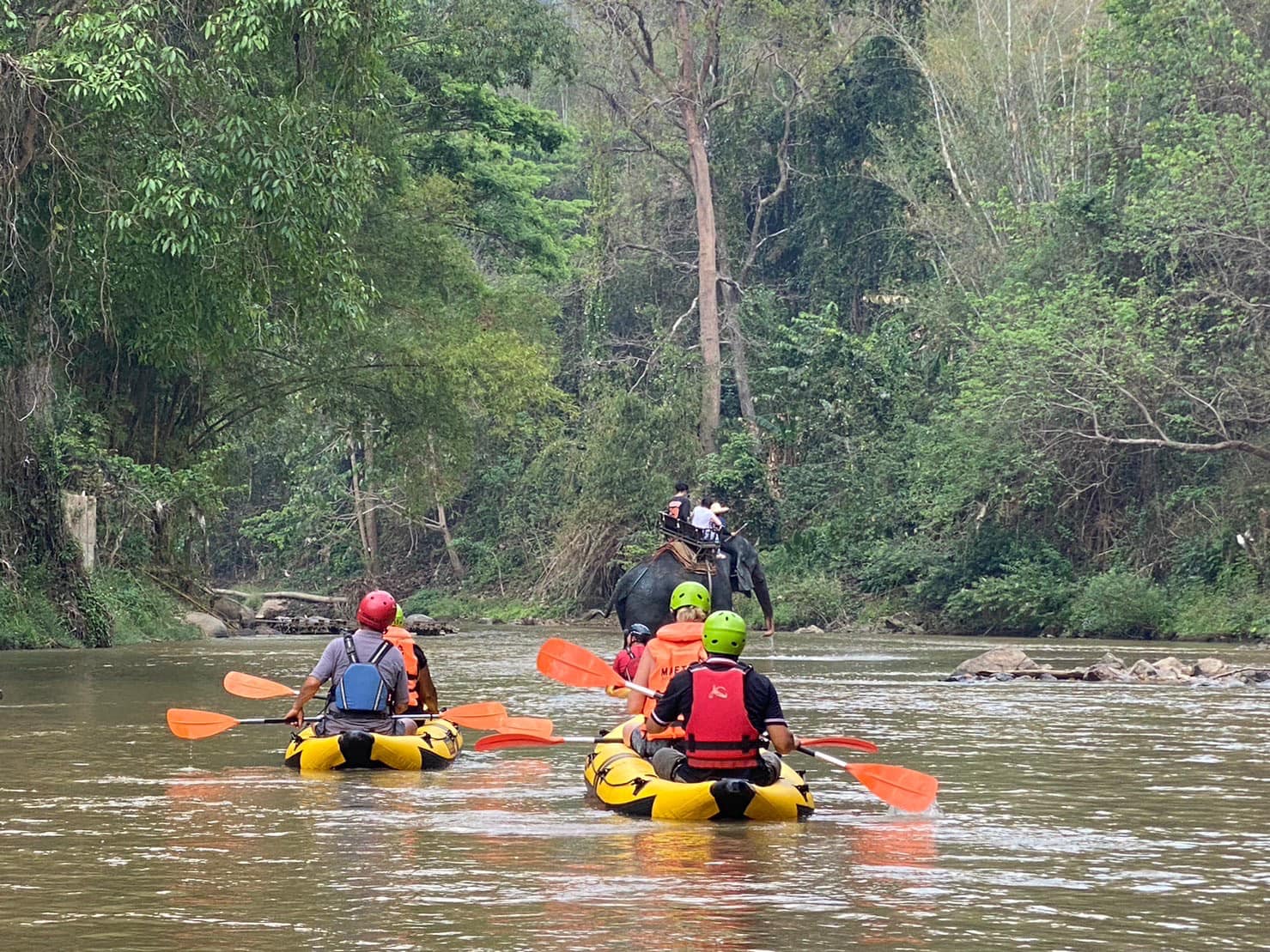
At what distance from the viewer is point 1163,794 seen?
1251cm

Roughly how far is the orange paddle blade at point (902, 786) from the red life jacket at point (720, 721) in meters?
0.76

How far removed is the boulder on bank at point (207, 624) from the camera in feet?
109

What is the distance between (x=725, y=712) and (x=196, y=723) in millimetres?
5283

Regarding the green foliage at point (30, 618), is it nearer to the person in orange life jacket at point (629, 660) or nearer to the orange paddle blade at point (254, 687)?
the orange paddle blade at point (254, 687)

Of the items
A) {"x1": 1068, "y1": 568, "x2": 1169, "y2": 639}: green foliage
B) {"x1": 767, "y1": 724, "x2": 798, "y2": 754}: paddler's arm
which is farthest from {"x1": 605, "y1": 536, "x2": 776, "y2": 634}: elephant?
{"x1": 1068, "y1": 568, "x2": 1169, "y2": 639}: green foliage

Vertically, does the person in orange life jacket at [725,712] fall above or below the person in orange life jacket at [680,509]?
below

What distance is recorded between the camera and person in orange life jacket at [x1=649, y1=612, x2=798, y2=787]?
11.1m

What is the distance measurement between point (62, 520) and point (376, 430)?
12100 millimetres

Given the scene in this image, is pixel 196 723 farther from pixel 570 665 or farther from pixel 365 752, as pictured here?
pixel 570 665

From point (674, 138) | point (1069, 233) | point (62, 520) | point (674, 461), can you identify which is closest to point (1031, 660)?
point (62, 520)

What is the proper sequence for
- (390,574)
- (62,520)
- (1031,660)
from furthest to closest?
(390,574), (62,520), (1031,660)

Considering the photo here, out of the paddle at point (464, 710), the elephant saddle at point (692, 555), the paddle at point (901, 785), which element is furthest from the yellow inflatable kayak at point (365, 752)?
the elephant saddle at point (692, 555)

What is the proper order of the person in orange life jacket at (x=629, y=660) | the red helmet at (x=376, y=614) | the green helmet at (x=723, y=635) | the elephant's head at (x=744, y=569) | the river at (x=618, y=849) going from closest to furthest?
the river at (x=618, y=849) < the green helmet at (x=723, y=635) < the red helmet at (x=376, y=614) < the person in orange life jacket at (x=629, y=660) < the elephant's head at (x=744, y=569)

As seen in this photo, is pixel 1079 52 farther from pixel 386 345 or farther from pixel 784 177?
pixel 386 345
